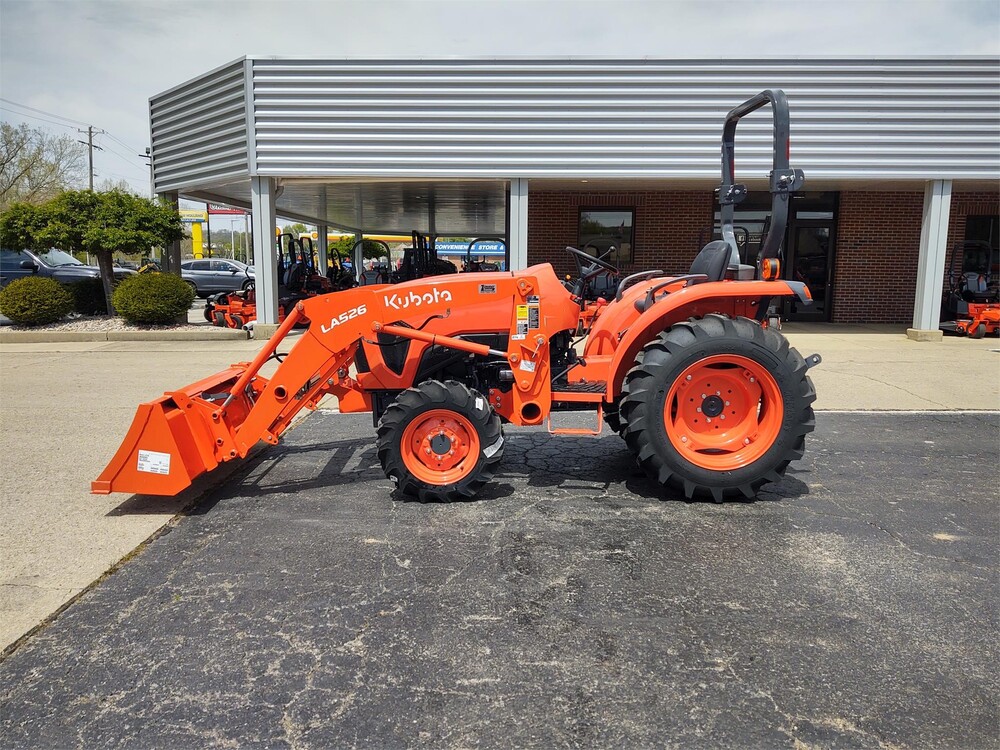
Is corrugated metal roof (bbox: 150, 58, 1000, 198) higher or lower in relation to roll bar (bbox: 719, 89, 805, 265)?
higher

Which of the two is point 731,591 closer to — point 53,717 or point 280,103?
point 53,717

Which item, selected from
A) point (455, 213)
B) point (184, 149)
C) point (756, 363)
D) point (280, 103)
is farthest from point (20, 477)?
point (455, 213)

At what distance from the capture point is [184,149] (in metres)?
13.7

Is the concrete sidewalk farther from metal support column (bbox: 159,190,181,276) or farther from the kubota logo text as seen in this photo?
metal support column (bbox: 159,190,181,276)

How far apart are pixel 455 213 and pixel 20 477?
18.1 meters

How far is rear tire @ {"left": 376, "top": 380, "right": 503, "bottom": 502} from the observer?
427cm

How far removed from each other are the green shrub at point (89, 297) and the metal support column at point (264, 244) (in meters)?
4.06

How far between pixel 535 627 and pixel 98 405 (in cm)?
594

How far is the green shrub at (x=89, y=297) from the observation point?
1365 centimetres

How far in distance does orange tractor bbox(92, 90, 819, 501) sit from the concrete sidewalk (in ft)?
1.30

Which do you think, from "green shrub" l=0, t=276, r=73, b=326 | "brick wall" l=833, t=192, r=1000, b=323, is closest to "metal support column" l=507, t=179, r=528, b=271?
"brick wall" l=833, t=192, r=1000, b=323

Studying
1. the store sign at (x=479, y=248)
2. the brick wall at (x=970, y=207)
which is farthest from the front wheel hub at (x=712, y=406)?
the store sign at (x=479, y=248)

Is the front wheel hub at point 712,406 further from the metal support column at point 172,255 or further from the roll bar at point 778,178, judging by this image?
the metal support column at point 172,255

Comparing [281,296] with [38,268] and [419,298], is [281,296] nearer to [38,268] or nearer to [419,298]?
[38,268]
